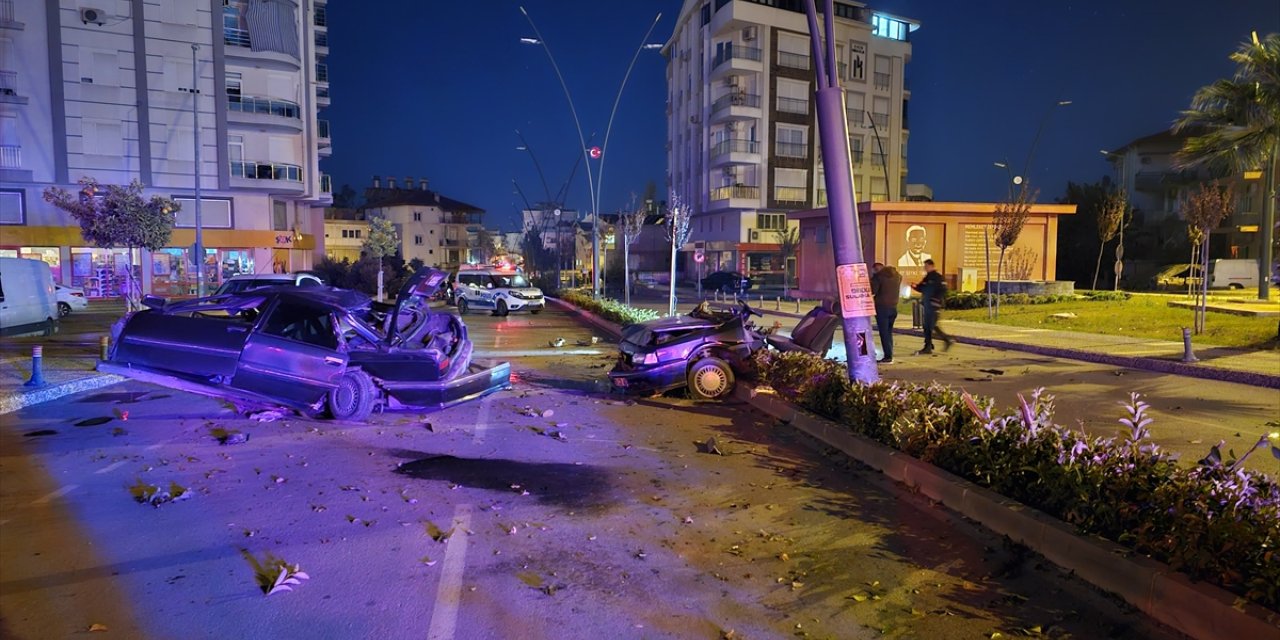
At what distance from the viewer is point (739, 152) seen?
61.1 meters

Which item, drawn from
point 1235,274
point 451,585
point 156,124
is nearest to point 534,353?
point 451,585

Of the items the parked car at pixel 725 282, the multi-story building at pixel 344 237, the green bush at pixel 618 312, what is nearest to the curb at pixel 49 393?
the green bush at pixel 618 312

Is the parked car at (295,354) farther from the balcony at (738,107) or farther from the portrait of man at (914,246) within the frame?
the balcony at (738,107)

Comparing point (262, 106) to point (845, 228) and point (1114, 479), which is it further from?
point (1114, 479)

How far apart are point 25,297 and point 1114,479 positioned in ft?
65.6

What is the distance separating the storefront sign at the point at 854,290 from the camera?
870 cm

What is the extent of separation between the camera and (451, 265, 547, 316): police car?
30297 mm

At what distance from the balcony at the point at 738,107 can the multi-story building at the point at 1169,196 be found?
25161 mm

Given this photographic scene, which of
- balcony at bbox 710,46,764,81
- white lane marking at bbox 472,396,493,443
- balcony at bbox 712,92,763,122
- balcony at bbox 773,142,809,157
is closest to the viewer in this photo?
white lane marking at bbox 472,396,493,443

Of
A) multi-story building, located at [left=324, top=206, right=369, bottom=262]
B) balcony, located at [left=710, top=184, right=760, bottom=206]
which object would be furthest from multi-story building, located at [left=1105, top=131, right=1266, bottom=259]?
multi-story building, located at [left=324, top=206, right=369, bottom=262]

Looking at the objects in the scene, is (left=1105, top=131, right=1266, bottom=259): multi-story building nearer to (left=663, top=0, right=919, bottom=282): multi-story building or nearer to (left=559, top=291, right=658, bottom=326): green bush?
(left=663, top=0, right=919, bottom=282): multi-story building

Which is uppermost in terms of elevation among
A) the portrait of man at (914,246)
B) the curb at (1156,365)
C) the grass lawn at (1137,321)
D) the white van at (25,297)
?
the portrait of man at (914,246)

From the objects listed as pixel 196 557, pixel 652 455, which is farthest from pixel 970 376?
pixel 196 557

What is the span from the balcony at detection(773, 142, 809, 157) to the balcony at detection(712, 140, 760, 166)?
1.80 metres
